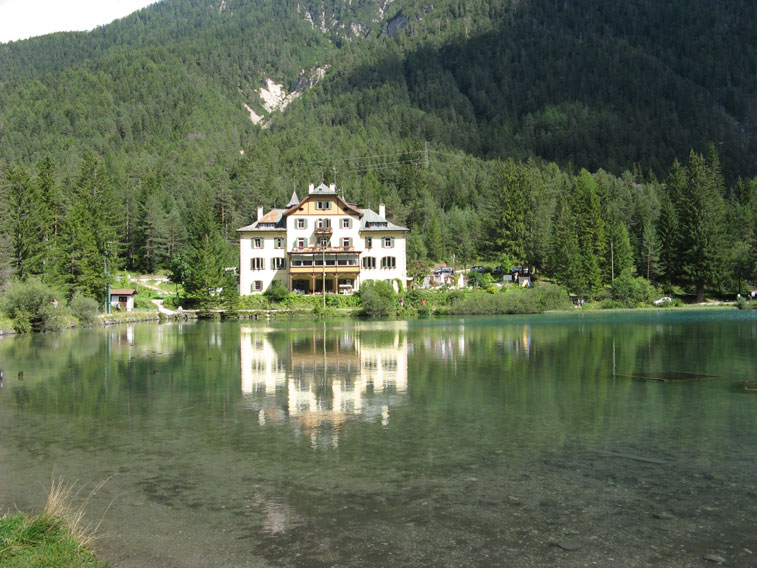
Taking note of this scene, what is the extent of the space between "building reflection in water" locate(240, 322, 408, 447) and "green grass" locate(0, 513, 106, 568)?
18.8 ft

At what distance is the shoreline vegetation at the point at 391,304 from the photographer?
63312 mm

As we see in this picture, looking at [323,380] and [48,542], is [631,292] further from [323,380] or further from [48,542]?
[48,542]

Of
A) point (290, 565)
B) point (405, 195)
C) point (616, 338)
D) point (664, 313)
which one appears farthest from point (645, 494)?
point (405, 195)

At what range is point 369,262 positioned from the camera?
75.3 metres

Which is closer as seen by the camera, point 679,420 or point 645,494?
point 645,494

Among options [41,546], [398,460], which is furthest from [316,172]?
[41,546]

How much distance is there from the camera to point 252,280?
75.3 m

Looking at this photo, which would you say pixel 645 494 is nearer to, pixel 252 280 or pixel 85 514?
pixel 85 514

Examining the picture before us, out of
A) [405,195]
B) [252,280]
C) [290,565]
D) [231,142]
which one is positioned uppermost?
[231,142]

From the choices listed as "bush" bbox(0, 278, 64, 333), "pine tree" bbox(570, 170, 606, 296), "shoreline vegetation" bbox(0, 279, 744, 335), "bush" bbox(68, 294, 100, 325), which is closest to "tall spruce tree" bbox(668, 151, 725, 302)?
"shoreline vegetation" bbox(0, 279, 744, 335)

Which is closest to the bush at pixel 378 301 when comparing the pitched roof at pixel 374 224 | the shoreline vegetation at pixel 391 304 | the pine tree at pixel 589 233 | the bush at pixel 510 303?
the shoreline vegetation at pixel 391 304

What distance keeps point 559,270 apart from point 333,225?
25.1 m

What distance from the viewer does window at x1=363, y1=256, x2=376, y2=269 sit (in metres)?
75.3

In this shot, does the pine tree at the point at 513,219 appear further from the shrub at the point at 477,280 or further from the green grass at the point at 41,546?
the green grass at the point at 41,546
